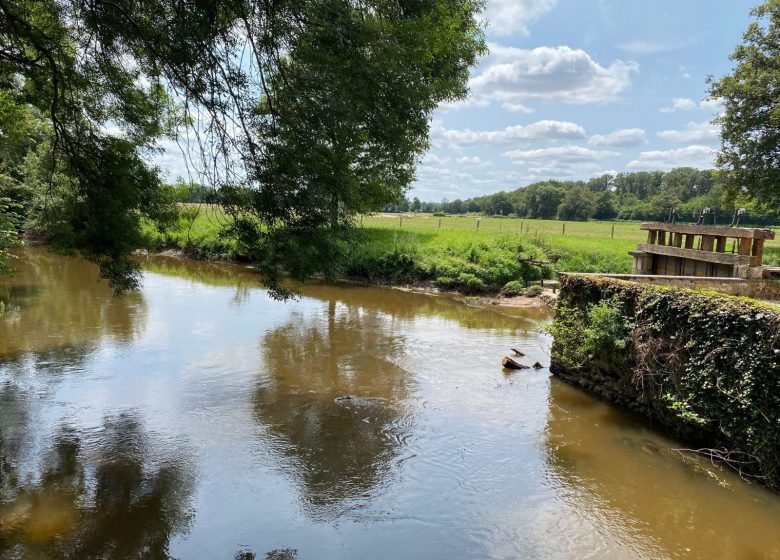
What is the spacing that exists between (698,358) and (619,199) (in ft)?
379

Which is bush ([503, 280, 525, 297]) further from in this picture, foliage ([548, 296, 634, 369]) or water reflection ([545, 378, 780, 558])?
water reflection ([545, 378, 780, 558])

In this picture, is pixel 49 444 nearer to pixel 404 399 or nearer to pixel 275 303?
pixel 404 399

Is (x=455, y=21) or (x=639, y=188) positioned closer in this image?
(x=455, y=21)

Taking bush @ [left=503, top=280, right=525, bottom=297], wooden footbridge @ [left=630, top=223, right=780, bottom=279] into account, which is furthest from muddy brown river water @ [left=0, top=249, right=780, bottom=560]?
bush @ [left=503, top=280, right=525, bottom=297]

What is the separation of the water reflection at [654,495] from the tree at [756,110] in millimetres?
23792

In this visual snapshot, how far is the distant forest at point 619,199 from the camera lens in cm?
8748

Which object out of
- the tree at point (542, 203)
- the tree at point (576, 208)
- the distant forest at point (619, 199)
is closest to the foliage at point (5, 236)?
the distant forest at point (619, 199)

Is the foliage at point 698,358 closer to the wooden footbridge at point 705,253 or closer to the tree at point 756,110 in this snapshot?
the wooden footbridge at point 705,253

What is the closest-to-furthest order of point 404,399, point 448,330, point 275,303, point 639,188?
1. point 404,399
2. point 448,330
3. point 275,303
4. point 639,188

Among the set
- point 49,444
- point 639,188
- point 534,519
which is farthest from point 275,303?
point 639,188

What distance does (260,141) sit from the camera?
7156 mm

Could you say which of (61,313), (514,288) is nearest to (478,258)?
(514,288)

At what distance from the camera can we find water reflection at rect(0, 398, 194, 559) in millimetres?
5867

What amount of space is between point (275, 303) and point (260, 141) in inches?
538
